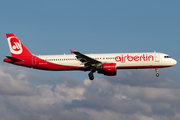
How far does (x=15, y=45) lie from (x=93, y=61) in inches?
660

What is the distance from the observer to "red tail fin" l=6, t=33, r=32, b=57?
5441cm

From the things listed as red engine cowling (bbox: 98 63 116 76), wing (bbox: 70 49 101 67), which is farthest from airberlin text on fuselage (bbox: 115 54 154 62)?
wing (bbox: 70 49 101 67)

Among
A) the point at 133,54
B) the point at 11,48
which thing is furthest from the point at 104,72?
the point at 11,48

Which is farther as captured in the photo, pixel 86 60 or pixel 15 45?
pixel 15 45

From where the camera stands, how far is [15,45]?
180 ft

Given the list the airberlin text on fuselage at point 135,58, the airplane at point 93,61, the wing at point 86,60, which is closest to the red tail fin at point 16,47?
the airplane at point 93,61

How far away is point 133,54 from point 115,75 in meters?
5.69

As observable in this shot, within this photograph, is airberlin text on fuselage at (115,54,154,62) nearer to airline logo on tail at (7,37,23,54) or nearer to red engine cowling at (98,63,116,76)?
red engine cowling at (98,63,116,76)

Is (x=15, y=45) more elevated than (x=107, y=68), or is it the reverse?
(x=15, y=45)

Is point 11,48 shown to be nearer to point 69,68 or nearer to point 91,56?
point 69,68

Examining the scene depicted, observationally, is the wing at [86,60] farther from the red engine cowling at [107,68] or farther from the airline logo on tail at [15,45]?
the airline logo on tail at [15,45]

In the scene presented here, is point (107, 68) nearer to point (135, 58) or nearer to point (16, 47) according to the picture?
point (135, 58)

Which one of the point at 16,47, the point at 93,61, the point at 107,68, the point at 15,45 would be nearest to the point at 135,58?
the point at 107,68

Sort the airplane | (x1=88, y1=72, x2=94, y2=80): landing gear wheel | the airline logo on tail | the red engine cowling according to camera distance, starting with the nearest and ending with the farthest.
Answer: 1. the red engine cowling
2. the airplane
3. (x1=88, y1=72, x2=94, y2=80): landing gear wheel
4. the airline logo on tail
